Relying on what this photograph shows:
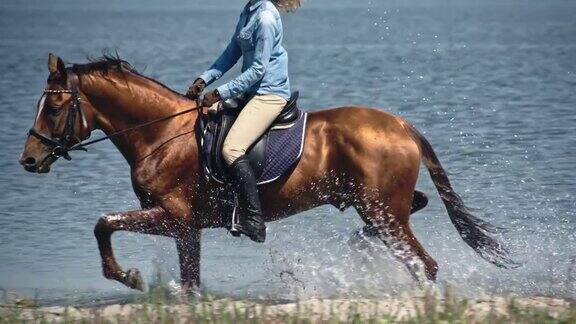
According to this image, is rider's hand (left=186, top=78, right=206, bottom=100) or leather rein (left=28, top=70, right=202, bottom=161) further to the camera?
rider's hand (left=186, top=78, right=206, bottom=100)

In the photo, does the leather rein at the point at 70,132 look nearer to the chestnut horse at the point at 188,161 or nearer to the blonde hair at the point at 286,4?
the chestnut horse at the point at 188,161

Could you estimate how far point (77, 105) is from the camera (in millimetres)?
11039

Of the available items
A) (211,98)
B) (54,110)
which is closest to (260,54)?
(211,98)

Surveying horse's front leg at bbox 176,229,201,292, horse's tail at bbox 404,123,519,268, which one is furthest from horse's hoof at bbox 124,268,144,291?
horse's tail at bbox 404,123,519,268

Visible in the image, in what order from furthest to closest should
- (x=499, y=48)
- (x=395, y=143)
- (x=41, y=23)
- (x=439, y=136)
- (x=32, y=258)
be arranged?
(x=41, y=23)
(x=499, y=48)
(x=439, y=136)
(x=32, y=258)
(x=395, y=143)

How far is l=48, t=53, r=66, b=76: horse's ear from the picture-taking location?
35.8 feet

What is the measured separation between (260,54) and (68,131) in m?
1.67

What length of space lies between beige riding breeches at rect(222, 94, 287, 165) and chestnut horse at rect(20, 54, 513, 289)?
1.12 feet

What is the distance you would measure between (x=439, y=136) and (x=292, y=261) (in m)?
9.75

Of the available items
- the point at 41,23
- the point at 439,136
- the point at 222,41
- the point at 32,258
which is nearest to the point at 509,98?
the point at 439,136

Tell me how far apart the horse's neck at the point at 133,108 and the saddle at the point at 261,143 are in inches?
10.8

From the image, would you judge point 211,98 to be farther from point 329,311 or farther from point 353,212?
point 353,212

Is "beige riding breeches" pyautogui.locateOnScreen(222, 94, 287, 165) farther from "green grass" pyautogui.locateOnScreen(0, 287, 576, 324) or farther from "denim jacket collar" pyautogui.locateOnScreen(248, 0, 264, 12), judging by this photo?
"green grass" pyautogui.locateOnScreen(0, 287, 576, 324)

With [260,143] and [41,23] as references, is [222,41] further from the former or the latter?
[260,143]
